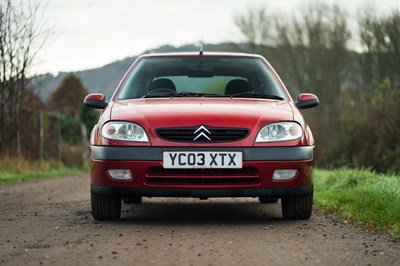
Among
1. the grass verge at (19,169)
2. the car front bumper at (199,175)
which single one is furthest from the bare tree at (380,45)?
the car front bumper at (199,175)

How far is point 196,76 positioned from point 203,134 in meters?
1.95

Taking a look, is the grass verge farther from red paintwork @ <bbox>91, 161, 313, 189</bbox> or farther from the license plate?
the license plate

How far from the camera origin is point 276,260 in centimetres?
487

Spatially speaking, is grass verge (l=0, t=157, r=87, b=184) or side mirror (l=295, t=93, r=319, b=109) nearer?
side mirror (l=295, t=93, r=319, b=109)

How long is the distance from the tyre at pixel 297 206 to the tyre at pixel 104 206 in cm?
153

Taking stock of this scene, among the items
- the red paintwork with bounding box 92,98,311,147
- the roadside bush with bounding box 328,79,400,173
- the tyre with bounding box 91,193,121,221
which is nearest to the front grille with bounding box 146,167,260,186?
the red paintwork with bounding box 92,98,311,147

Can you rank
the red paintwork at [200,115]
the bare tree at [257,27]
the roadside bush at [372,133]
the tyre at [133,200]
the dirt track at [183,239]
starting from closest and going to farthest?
the dirt track at [183,239] < the red paintwork at [200,115] < the tyre at [133,200] < the roadside bush at [372,133] < the bare tree at [257,27]

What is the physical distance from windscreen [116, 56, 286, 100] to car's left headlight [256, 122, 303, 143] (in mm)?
987

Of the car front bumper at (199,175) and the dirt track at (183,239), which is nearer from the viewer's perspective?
the dirt track at (183,239)

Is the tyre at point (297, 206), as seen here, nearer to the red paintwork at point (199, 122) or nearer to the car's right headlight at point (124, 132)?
the red paintwork at point (199, 122)

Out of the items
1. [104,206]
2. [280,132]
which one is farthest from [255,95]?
[104,206]

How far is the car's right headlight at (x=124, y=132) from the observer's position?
675 cm

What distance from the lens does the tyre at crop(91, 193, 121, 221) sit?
275 inches

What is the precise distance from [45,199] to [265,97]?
12.0 ft
